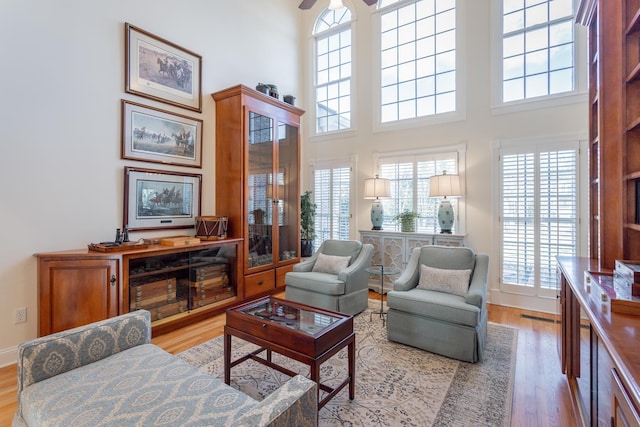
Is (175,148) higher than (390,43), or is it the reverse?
(390,43)

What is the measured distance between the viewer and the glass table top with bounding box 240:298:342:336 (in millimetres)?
1991

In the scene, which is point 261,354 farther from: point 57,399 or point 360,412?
point 57,399

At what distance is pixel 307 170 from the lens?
571 cm

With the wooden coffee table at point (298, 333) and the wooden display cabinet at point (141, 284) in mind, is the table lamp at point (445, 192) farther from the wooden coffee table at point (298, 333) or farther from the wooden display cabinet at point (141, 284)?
the wooden display cabinet at point (141, 284)

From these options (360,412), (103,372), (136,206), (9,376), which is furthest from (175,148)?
(360,412)

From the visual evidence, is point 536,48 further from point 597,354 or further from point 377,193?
point 597,354

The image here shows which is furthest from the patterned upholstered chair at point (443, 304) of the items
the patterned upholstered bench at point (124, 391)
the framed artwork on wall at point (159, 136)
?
the framed artwork on wall at point (159, 136)

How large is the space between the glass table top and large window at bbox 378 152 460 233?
2.69m

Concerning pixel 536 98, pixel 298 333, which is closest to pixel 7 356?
pixel 298 333

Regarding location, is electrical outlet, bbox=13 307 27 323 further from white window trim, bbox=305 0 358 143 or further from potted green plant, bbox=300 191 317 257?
white window trim, bbox=305 0 358 143

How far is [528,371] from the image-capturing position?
7.83 feet

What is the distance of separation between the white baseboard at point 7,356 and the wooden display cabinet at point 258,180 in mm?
2112

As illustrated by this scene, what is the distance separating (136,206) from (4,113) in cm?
125

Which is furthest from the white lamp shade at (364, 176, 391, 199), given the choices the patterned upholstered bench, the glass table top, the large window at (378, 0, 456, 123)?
the patterned upholstered bench
